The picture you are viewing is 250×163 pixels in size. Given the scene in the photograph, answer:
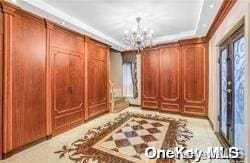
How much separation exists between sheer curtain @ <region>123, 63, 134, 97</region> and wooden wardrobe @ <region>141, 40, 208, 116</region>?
3.26ft

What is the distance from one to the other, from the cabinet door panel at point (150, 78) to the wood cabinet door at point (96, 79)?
1671 millimetres

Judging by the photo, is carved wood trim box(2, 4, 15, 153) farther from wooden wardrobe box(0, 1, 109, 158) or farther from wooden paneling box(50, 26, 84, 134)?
wooden paneling box(50, 26, 84, 134)

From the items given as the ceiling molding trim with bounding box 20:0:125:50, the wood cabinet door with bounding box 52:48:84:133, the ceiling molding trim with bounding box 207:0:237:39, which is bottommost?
the wood cabinet door with bounding box 52:48:84:133

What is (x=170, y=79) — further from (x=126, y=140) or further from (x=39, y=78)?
(x=39, y=78)

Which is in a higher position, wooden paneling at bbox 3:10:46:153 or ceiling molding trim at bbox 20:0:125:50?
ceiling molding trim at bbox 20:0:125:50

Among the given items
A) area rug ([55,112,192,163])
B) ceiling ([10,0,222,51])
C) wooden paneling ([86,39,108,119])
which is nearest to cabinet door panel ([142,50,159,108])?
ceiling ([10,0,222,51])

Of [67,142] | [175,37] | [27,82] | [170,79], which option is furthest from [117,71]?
[27,82]

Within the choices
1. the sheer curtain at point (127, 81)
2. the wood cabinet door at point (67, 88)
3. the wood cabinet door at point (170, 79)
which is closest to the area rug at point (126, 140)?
the wood cabinet door at point (67, 88)

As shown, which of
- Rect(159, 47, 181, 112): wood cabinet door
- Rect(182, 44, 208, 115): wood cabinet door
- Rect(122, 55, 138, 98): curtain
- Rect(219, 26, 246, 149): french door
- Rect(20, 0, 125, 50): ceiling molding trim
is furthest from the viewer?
Rect(122, 55, 138, 98): curtain

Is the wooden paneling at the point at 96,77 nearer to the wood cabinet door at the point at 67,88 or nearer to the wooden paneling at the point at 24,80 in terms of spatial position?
the wood cabinet door at the point at 67,88

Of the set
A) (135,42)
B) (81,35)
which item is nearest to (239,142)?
(135,42)

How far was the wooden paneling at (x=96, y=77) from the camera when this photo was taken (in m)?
4.95

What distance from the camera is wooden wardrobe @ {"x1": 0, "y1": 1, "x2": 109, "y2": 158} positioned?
8.68 ft

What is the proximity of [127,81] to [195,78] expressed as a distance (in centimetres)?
318
